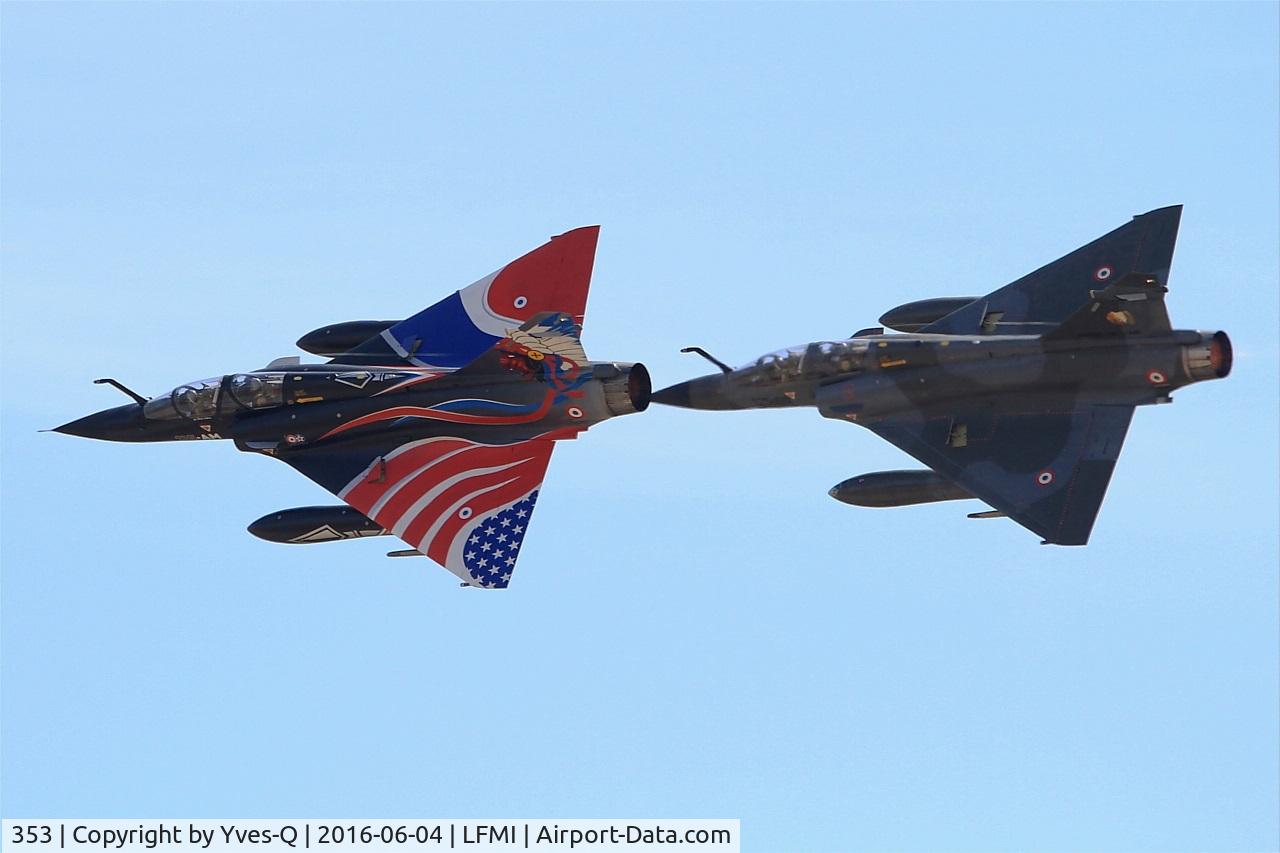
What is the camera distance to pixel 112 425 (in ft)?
145

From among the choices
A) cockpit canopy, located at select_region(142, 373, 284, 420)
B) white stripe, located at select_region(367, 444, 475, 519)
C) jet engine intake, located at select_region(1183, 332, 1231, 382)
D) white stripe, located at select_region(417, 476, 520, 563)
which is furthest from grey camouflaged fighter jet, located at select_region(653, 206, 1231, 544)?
cockpit canopy, located at select_region(142, 373, 284, 420)

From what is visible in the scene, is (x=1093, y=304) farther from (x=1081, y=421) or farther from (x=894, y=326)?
(x=894, y=326)

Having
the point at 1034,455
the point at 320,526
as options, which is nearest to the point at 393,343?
the point at 320,526

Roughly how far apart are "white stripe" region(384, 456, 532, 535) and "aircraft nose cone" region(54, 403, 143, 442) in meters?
6.30

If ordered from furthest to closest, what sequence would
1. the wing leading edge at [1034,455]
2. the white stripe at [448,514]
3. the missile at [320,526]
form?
the missile at [320,526], the white stripe at [448,514], the wing leading edge at [1034,455]

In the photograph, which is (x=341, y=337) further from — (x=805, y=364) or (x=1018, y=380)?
(x=1018, y=380)

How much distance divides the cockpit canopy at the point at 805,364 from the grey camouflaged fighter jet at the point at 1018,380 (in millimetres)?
17

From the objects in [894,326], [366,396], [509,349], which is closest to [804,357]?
[894,326]

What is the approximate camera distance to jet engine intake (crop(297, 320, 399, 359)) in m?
43.0

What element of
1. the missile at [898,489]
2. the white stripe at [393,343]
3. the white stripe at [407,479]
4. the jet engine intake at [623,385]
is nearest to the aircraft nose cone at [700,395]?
the jet engine intake at [623,385]

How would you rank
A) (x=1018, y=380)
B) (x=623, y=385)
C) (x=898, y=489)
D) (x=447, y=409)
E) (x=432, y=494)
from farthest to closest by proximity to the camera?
(x=447, y=409)
(x=432, y=494)
(x=623, y=385)
(x=898, y=489)
(x=1018, y=380)

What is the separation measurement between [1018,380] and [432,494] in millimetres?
9982

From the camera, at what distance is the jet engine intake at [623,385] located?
39.6m

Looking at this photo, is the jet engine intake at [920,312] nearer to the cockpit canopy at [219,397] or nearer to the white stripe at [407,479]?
the white stripe at [407,479]
